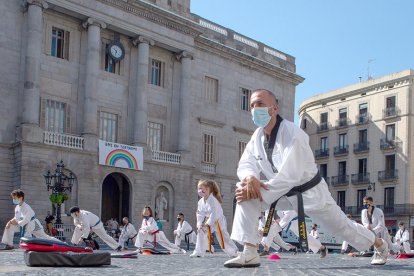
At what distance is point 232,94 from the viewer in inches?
1683

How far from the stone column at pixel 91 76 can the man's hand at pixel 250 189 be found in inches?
1065

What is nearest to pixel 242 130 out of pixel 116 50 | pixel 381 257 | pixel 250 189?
pixel 116 50

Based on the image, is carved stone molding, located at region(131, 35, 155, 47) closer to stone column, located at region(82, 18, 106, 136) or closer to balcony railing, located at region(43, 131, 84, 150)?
stone column, located at region(82, 18, 106, 136)

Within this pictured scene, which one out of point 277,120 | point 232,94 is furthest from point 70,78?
point 277,120

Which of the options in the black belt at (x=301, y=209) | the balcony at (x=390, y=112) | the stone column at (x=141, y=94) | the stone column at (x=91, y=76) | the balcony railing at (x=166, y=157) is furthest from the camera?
the balcony at (x=390, y=112)

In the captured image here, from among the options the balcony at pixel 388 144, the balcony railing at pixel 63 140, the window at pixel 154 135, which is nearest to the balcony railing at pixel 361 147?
the balcony at pixel 388 144

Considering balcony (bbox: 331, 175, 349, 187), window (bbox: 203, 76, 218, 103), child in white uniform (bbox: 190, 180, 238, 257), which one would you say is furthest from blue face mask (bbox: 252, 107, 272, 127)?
balcony (bbox: 331, 175, 349, 187)

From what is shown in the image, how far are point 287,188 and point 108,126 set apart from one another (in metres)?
29.0

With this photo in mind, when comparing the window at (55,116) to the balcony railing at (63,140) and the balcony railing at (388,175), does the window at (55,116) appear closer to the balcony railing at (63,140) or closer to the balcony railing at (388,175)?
the balcony railing at (63,140)

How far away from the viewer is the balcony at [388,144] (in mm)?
55281

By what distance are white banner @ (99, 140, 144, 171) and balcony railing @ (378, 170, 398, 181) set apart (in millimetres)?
27565

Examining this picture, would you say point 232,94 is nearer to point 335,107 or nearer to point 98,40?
point 98,40

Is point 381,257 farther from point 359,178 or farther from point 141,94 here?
point 359,178

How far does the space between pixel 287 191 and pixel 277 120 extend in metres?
0.98
